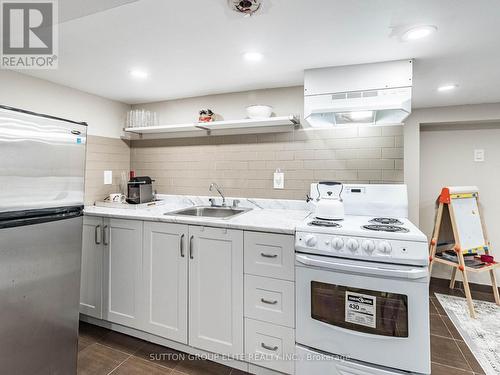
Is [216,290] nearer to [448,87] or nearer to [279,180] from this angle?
[279,180]

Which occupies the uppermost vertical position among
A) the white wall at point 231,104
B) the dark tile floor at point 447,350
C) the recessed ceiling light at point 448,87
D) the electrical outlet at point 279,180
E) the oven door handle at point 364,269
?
the recessed ceiling light at point 448,87

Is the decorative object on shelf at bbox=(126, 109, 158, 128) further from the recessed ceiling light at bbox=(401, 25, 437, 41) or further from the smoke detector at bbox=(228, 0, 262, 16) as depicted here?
the recessed ceiling light at bbox=(401, 25, 437, 41)

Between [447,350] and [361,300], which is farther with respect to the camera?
[447,350]

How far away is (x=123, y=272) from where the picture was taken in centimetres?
203

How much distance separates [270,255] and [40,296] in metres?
1.29

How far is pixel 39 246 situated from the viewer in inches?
53.0

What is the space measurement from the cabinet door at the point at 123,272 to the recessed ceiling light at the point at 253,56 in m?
1.48

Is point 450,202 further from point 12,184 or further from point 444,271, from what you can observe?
point 12,184

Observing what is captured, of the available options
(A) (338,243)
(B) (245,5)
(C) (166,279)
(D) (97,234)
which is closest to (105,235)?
(D) (97,234)

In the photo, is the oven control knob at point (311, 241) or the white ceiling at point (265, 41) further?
the oven control knob at point (311, 241)

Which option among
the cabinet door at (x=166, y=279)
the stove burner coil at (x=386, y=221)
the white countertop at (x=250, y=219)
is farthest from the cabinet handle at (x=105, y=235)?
the stove burner coil at (x=386, y=221)

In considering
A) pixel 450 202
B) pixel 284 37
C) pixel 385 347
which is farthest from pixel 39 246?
pixel 450 202

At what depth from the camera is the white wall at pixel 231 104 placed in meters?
2.37

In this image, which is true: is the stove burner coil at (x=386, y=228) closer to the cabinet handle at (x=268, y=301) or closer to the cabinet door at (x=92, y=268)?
the cabinet handle at (x=268, y=301)
